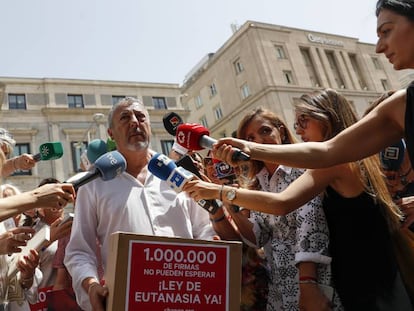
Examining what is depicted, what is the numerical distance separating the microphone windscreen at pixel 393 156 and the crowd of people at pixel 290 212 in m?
0.77

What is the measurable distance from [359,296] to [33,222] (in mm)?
2648

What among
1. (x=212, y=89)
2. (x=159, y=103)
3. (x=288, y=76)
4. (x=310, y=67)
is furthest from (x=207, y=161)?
(x=212, y=89)

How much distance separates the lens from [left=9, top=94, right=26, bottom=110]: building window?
24.4 m

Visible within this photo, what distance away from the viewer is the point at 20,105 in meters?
24.5

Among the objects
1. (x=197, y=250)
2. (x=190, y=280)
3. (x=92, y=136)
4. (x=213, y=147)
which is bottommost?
(x=190, y=280)

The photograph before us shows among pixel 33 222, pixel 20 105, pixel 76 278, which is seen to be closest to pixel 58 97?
pixel 20 105

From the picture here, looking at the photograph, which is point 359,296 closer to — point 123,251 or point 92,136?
point 123,251

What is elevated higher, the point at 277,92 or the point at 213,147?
the point at 277,92

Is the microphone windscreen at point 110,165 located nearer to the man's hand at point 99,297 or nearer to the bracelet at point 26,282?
the man's hand at point 99,297

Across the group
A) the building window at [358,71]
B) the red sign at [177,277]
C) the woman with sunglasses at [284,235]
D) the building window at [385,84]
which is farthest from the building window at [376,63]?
the red sign at [177,277]

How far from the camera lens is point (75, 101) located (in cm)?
2606

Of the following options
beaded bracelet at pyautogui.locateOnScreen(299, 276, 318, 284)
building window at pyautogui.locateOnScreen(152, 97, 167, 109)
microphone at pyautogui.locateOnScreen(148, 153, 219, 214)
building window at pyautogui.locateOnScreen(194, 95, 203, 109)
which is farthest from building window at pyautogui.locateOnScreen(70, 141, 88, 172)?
beaded bracelet at pyautogui.locateOnScreen(299, 276, 318, 284)

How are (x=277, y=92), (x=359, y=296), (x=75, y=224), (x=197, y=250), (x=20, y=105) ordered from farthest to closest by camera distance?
Result: (x=277, y=92) → (x=20, y=105) → (x=75, y=224) → (x=359, y=296) → (x=197, y=250)

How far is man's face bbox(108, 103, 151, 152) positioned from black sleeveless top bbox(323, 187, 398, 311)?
50.2 inches
